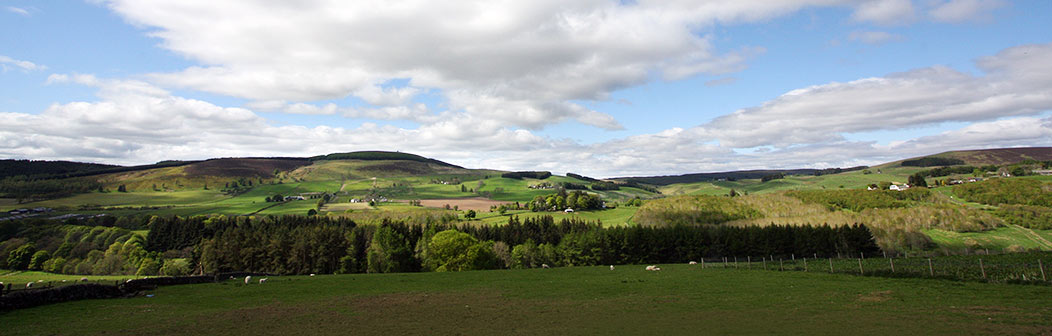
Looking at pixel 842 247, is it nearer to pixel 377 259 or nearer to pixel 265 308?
pixel 377 259

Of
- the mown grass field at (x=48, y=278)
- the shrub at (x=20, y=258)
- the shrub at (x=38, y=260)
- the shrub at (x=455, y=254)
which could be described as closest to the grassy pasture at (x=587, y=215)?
the shrub at (x=455, y=254)

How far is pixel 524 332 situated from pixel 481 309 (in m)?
8.64

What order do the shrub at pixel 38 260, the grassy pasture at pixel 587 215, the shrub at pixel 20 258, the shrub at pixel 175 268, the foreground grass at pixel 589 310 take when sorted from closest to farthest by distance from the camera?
the foreground grass at pixel 589 310, the shrub at pixel 175 268, the shrub at pixel 20 258, the shrub at pixel 38 260, the grassy pasture at pixel 587 215

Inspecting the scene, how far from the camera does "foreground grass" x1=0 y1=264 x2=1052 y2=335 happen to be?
23688 mm

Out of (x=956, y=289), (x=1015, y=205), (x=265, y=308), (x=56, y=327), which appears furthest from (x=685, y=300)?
(x=1015, y=205)

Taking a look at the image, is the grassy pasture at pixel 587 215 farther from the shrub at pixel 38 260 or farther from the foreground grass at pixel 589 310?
the foreground grass at pixel 589 310

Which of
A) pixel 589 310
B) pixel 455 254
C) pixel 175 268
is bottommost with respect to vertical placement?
pixel 175 268

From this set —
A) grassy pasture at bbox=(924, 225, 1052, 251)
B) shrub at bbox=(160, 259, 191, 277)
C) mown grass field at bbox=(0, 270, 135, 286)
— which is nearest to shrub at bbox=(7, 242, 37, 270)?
mown grass field at bbox=(0, 270, 135, 286)

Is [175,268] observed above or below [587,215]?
below

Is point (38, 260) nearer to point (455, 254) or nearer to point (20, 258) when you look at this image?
point (20, 258)

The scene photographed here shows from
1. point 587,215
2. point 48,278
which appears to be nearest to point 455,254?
point 48,278

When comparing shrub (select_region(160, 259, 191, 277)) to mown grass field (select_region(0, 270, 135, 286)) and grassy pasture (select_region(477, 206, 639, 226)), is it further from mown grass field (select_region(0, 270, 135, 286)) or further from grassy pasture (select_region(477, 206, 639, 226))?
grassy pasture (select_region(477, 206, 639, 226))

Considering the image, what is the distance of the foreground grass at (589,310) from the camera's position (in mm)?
23688

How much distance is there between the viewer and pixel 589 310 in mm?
30234
